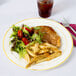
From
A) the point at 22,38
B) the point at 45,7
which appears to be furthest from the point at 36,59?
the point at 45,7

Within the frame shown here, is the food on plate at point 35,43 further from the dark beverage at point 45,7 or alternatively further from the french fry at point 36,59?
the dark beverage at point 45,7

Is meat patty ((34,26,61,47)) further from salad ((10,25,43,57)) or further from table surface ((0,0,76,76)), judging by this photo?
table surface ((0,0,76,76))

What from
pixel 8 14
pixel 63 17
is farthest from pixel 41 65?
pixel 8 14

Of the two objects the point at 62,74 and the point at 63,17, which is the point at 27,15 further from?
the point at 62,74

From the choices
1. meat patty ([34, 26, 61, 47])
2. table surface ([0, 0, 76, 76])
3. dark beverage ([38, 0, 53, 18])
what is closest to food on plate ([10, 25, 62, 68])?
meat patty ([34, 26, 61, 47])

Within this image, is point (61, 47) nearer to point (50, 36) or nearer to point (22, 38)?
point (50, 36)
